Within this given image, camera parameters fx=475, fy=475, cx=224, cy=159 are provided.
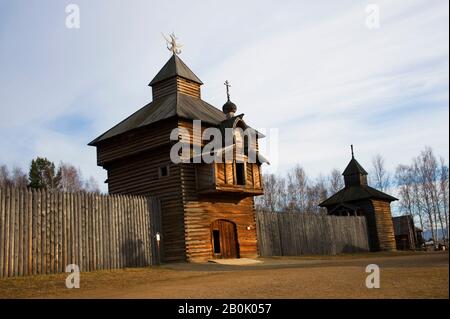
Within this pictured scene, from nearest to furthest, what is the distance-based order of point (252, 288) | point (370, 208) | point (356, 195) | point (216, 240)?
1. point (252, 288)
2. point (216, 240)
3. point (370, 208)
4. point (356, 195)

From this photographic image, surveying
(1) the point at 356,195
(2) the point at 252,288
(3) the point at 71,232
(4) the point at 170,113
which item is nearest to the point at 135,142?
(4) the point at 170,113

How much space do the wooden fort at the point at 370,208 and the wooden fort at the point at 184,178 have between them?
1725 centimetres

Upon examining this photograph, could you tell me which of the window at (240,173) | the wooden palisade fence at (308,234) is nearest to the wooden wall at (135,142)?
the window at (240,173)

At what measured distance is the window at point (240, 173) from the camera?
85.8 ft

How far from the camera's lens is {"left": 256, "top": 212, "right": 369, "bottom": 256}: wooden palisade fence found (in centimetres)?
2992

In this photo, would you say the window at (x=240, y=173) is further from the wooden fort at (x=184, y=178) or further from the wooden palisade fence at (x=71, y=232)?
the wooden palisade fence at (x=71, y=232)

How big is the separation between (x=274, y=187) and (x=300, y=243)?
40411 millimetres

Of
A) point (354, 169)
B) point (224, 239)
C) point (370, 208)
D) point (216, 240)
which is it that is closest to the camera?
point (216, 240)

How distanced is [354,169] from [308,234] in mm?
14212

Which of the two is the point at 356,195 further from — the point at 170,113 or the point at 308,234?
the point at 170,113

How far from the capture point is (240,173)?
26.7 meters

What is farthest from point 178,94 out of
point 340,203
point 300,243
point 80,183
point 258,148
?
→ point 80,183

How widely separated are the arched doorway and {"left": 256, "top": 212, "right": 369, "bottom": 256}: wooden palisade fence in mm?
3444
